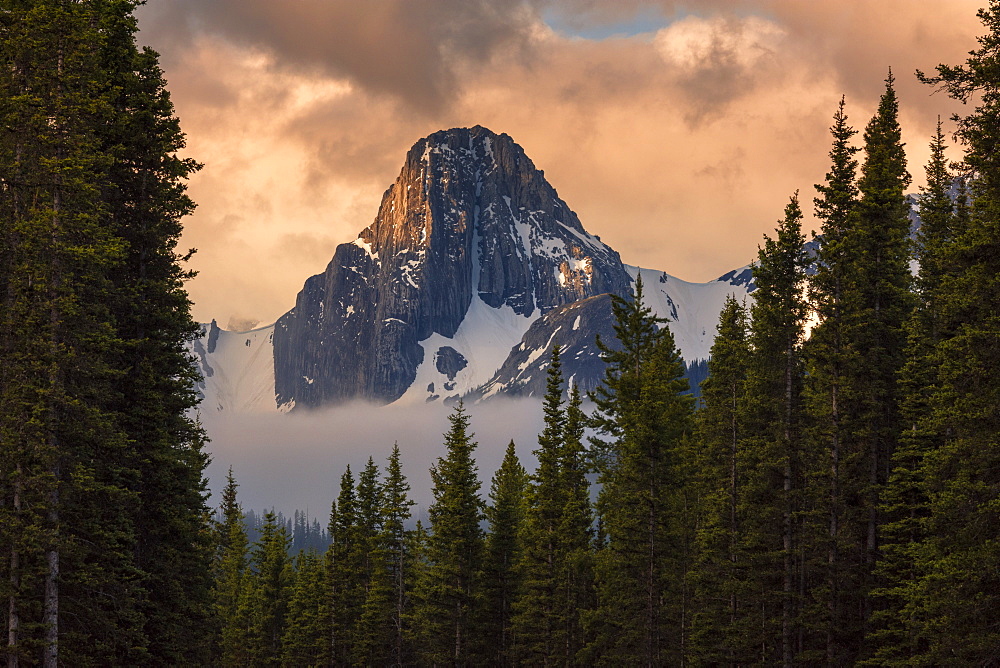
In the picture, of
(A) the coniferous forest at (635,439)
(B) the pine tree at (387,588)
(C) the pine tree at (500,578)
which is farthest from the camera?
(B) the pine tree at (387,588)

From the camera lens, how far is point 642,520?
3656 centimetres

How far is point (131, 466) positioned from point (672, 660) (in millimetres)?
23537

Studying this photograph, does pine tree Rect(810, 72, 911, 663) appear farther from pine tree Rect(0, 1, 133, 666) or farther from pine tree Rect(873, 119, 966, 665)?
pine tree Rect(0, 1, 133, 666)

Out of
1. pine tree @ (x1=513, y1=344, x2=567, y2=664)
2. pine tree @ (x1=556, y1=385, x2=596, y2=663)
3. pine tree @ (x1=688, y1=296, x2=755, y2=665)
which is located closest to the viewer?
pine tree @ (x1=688, y1=296, x2=755, y2=665)

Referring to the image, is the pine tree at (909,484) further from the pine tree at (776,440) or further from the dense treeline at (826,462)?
the pine tree at (776,440)

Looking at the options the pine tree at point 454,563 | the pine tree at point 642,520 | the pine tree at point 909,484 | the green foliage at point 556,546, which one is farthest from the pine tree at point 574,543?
the pine tree at point 909,484

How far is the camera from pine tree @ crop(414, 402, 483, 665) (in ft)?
173

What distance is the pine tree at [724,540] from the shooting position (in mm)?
32938

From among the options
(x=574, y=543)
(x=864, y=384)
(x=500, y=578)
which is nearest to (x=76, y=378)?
(x=864, y=384)

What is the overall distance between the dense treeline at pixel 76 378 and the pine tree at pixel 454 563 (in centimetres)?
2522

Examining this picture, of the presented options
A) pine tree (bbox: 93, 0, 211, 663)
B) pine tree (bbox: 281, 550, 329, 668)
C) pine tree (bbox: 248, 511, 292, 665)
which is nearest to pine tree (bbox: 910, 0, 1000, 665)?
pine tree (bbox: 93, 0, 211, 663)

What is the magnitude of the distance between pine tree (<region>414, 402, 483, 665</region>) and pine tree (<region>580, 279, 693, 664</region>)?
42.4ft

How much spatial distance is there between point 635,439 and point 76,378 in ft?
69.2

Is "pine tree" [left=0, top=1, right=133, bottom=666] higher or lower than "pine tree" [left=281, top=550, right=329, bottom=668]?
higher
